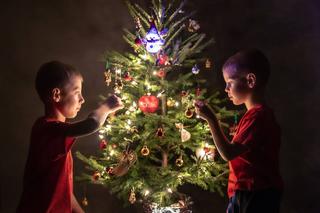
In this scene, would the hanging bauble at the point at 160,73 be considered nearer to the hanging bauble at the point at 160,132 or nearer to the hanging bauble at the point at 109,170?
the hanging bauble at the point at 160,132

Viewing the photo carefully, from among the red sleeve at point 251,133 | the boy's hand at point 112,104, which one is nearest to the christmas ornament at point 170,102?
the boy's hand at point 112,104

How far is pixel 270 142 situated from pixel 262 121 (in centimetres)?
13

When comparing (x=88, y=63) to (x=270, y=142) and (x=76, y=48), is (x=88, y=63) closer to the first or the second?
(x=76, y=48)

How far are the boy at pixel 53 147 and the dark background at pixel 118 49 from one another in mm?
1303

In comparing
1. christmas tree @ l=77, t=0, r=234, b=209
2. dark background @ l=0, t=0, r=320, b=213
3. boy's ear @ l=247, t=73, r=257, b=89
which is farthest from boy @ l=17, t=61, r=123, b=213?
dark background @ l=0, t=0, r=320, b=213

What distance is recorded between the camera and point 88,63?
3.89 m

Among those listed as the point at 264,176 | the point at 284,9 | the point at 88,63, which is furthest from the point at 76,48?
the point at 264,176

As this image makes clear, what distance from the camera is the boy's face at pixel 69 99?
2.56m

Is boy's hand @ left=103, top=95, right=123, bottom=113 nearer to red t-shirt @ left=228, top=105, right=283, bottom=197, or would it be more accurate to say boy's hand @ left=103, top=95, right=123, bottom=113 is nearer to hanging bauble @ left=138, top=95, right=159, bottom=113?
hanging bauble @ left=138, top=95, right=159, bottom=113

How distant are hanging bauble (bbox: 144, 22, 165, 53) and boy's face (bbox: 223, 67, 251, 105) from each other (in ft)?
2.00

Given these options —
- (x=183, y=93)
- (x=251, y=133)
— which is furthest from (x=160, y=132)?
(x=251, y=133)

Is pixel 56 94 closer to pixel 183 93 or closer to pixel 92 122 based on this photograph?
A: pixel 92 122

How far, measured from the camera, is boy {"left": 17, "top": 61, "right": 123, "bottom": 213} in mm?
2332

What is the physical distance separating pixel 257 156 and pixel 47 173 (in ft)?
3.92
